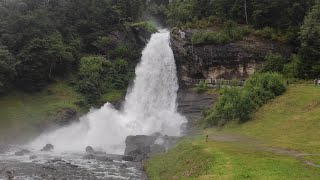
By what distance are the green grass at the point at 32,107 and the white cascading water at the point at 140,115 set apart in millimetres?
2796

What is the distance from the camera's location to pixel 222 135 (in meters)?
45.9

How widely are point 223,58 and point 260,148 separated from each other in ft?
119

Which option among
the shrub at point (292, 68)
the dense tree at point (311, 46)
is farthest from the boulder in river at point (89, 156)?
the dense tree at point (311, 46)

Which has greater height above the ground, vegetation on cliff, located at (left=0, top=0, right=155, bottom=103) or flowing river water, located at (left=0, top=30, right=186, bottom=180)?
vegetation on cliff, located at (left=0, top=0, right=155, bottom=103)

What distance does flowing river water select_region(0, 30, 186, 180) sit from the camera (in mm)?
39122

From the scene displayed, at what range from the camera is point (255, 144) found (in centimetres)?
3831

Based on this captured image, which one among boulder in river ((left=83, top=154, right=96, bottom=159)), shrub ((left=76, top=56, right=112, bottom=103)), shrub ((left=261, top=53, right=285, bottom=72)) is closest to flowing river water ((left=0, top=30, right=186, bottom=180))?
boulder in river ((left=83, top=154, right=96, bottom=159))

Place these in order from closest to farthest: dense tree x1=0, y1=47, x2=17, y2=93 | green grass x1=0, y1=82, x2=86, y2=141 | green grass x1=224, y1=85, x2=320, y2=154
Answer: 1. green grass x1=224, y1=85, x2=320, y2=154
2. green grass x1=0, y1=82, x2=86, y2=141
3. dense tree x1=0, y1=47, x2=17, y2=93

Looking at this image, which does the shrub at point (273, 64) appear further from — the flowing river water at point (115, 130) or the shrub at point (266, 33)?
the flowing river water at point (115, 130)

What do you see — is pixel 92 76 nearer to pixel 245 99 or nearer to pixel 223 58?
pixel 223 58

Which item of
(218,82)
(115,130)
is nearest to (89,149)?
(115,130)

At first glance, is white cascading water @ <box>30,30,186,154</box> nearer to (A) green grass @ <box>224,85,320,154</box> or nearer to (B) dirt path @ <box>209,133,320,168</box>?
(A) green grass @ <box>224,85,320,154</box>

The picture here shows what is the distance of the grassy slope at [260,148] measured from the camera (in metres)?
28.1

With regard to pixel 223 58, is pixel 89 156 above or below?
below
